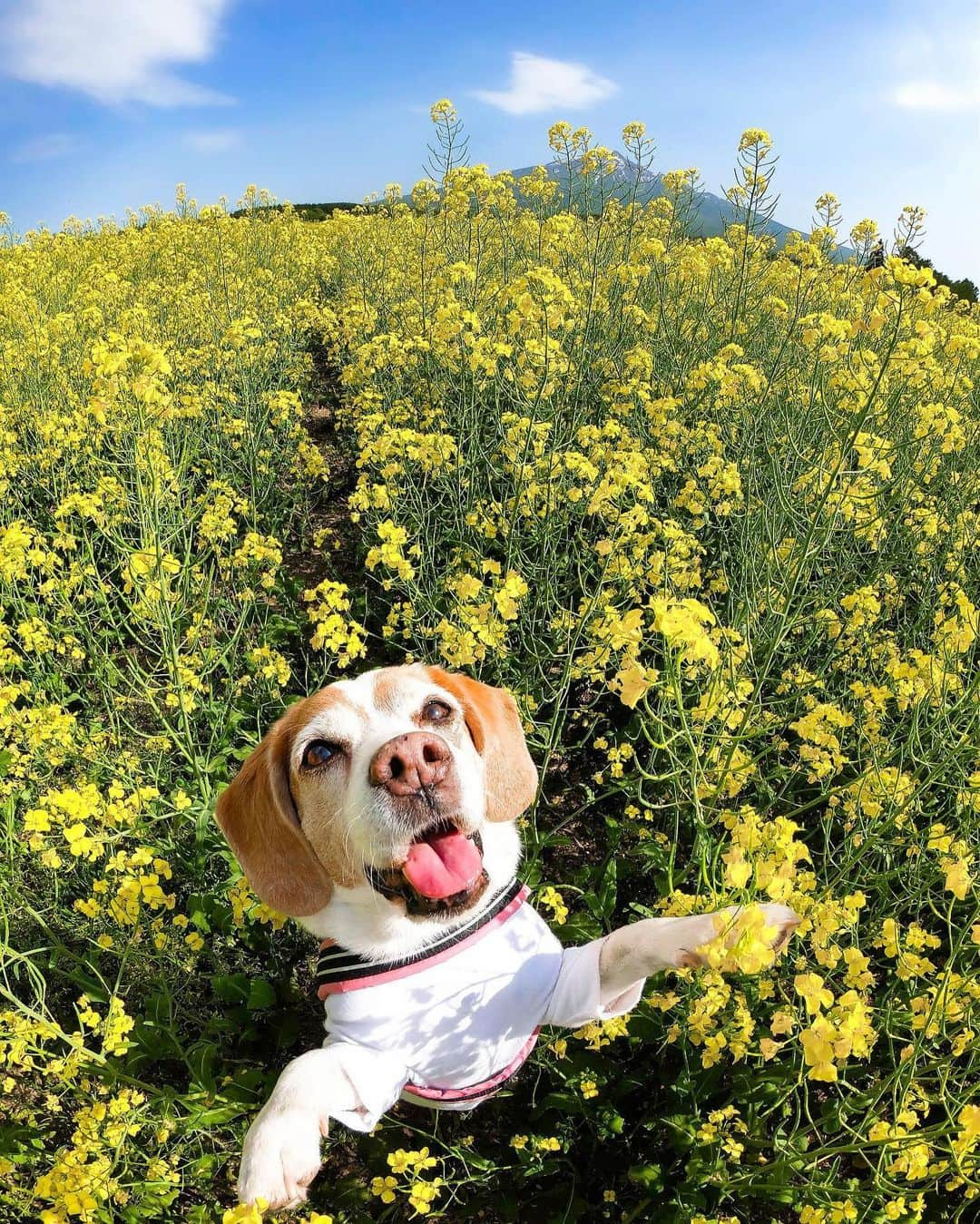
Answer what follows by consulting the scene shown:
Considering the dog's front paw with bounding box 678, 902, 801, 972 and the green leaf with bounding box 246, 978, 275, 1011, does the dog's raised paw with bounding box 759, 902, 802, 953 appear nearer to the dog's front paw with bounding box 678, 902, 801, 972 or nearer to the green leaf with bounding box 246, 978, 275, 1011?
the dog's front paw with bounding box 678, 902, 801, 972

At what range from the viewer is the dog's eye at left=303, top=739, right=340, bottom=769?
5.62ft

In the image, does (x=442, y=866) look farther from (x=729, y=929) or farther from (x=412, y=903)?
(x=729, y=929)

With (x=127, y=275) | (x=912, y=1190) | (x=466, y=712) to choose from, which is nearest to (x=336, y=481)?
(x=466, y=712)

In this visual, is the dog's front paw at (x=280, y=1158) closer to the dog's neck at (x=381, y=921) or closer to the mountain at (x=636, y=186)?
the dog's neck at (x=381, y=921)

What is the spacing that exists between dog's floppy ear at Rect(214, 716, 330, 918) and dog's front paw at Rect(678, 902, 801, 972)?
2.89ft

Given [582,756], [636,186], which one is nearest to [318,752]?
[582,756]

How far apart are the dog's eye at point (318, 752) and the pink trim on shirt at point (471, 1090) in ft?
2.69

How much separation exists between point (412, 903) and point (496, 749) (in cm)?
45

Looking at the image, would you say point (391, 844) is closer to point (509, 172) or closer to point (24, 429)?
point (24, 429)

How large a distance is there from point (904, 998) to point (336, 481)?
515 cm

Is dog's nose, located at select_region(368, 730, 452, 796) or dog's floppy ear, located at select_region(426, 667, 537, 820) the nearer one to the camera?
dog's nose, located at select_region(368, 730, 452, 796)

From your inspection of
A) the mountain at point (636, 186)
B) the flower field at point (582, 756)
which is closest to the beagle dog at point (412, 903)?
the flower field at point (582, 756)

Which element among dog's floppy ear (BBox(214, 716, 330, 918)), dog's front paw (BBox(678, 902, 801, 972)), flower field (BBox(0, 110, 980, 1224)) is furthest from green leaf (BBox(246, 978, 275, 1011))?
dog's front paw (BBox(678, 902, 801, 972))

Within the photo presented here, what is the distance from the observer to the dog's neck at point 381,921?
5.57 feet
